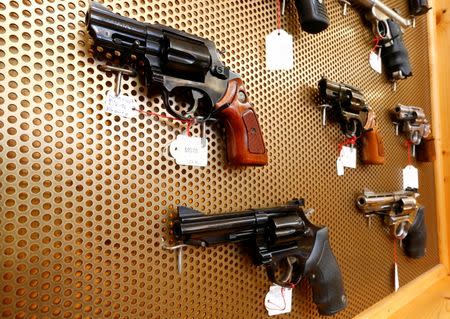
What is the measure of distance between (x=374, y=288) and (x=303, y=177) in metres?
0.67

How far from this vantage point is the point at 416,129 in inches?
63.9

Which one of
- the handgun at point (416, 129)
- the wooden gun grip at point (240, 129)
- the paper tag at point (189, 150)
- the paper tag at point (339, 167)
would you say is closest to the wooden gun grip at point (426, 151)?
the handgun at point (416, 129)

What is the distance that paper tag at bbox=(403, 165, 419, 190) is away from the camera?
1.63 m

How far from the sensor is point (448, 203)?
1.94 metres

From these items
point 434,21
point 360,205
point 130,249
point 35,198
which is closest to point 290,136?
point 360,205

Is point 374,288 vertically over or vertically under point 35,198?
under

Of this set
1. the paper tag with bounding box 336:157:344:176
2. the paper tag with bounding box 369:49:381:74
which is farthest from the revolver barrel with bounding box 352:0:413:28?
the paper tag with bounding box 336:157:344:176

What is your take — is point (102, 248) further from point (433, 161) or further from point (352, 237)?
point (433, 161)

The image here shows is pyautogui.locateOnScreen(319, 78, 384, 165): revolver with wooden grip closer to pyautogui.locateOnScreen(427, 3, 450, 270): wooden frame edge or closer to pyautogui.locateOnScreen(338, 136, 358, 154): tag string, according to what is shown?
pyautogui.locateOnScreen(338, 136, 358, 154): tag string

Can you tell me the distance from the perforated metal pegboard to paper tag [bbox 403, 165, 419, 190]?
2.64ft

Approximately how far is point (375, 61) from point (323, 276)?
1.07 m


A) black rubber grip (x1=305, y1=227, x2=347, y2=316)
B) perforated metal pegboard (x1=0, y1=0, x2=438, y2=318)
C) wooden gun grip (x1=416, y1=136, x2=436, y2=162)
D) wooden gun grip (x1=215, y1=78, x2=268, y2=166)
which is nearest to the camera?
perforated metal pegboard (x1=0, y1=0, x2=438, y2=318)

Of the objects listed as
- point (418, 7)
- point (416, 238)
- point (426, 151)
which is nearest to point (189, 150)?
point (416, 238)

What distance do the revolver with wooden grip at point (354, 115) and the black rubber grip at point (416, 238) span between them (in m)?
0.48
